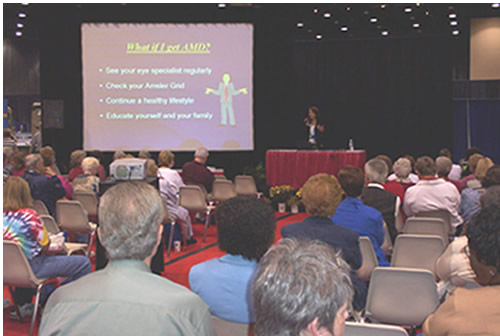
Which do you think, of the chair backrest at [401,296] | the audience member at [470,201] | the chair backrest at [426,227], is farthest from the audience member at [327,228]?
the audience member at [470,201]

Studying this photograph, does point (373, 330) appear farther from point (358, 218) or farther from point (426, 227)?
point (426, 227)

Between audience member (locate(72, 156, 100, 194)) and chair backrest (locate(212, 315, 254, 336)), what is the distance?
Result: 4753 millimetres

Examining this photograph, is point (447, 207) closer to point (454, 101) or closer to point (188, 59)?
point (188, 59)

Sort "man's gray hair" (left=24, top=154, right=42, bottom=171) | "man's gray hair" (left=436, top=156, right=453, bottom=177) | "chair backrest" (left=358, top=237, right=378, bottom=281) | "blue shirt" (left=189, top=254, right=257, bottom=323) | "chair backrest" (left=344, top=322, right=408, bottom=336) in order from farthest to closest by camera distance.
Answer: "man's gray hair" (left=24, top=154, right=42, bottom=171) < "man's gray hair" (left=436, top=156, right=453, bottom=177) < "chair backrest" (left=358, top=237, right=378, bottom=281) < "blue shirt" (left=189, top=254, right=257, bottom=323) < "chair backrest" (left=344, top=322, right=408, bottom=336)

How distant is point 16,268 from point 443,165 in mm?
4248

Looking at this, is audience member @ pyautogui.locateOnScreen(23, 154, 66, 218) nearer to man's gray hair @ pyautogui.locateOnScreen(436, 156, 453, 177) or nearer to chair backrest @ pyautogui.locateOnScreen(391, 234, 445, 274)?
chair backrest @ pyautogui.locateOnScreen(391, 234, 445, 274)

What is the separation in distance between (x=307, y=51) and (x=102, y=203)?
14.9m

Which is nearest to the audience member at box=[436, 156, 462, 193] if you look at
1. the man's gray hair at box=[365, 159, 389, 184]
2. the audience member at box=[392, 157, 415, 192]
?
the audience member at box=[392, 157, 415, 192]

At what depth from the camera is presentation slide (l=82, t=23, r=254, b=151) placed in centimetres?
1159

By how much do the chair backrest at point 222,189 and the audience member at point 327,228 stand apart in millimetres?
5077

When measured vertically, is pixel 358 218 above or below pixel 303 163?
below

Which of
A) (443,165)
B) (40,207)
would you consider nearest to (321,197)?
(443,165)

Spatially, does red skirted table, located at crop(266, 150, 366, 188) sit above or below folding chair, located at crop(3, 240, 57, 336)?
above

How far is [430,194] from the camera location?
5.55 meters
